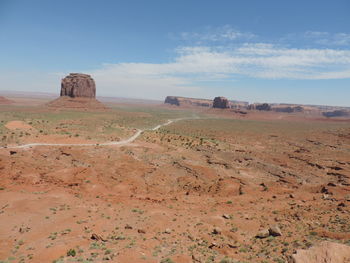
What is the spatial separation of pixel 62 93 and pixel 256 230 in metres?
123

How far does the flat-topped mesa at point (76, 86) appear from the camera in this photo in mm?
117625

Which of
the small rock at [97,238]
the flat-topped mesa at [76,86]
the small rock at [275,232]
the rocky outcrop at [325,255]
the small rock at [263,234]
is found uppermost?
the flat-topped mesa at [76,86]

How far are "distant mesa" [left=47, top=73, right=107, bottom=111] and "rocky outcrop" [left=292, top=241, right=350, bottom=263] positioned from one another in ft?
365

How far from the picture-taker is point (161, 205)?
21.6 meters

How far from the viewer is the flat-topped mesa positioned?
386 ft

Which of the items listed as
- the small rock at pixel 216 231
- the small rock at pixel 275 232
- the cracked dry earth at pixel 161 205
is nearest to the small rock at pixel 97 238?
the cracked dry earth at pixel 161 205

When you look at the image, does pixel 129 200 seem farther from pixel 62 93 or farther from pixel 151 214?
pixel 62 93

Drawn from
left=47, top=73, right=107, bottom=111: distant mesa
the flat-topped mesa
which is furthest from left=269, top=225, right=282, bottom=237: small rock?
the flat-topped mesa

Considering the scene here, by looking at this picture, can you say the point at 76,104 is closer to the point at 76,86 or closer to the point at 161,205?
the point at 76,86

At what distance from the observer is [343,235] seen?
14.8m

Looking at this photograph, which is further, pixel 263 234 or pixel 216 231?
pixel 216 231

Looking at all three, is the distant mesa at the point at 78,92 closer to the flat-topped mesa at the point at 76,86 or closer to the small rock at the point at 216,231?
the flat-topped mesa at the point at 76,86

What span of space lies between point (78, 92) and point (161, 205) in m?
111

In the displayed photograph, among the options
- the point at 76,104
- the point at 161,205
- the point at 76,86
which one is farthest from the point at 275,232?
the point at 76,86
